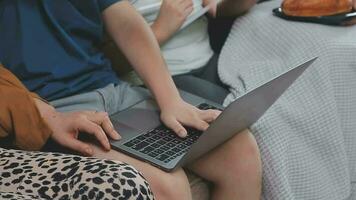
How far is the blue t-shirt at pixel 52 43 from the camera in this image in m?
1.25

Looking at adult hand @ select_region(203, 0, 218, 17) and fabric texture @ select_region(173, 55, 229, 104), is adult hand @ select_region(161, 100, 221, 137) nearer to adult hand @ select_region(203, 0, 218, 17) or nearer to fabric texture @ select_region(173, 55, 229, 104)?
fabric texture @ select_region(173, 55, 229, 104)

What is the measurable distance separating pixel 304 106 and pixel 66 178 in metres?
0.67

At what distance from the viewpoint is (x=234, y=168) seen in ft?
3.89

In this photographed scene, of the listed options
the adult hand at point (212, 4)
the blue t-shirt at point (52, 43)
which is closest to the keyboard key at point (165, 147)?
the blue t-shirt at point (52, 43)

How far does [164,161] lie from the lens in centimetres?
112

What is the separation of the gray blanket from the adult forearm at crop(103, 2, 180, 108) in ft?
0.65

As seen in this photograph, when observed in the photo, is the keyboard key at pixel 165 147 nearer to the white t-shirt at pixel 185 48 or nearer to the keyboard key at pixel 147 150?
the keyboard key at pixel 147 150

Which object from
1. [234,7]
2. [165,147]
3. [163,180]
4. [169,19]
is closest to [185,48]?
[169,19]

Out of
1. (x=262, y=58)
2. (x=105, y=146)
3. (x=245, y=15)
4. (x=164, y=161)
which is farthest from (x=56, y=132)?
(x=245, y=15)

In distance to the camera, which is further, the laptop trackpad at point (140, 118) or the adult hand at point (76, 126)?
the laptop trackpad at point (140, 118)

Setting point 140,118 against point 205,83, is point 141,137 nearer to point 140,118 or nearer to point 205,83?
point 140,118

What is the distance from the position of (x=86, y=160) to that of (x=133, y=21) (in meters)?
0.44

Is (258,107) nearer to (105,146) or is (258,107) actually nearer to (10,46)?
(105,146)

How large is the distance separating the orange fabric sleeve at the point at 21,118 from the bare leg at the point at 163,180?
0.39 feet
